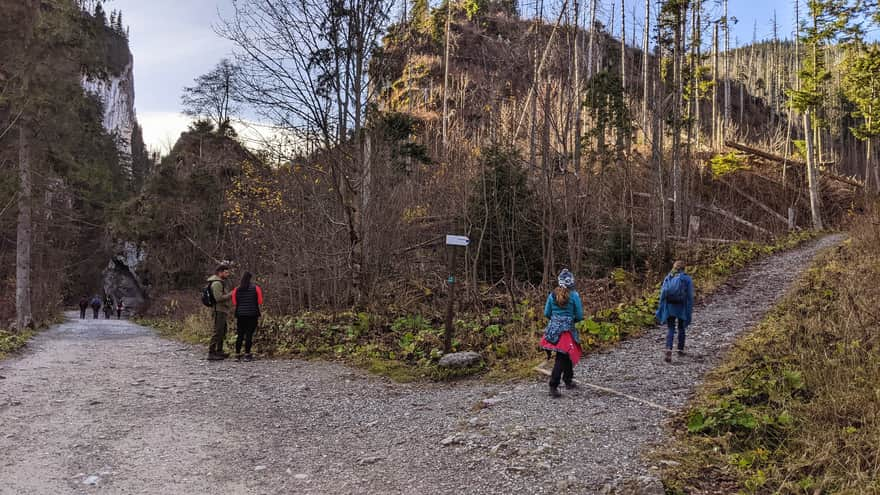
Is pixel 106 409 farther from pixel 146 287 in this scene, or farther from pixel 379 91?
pixel 146 287

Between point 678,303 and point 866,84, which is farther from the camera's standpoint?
point 866,84

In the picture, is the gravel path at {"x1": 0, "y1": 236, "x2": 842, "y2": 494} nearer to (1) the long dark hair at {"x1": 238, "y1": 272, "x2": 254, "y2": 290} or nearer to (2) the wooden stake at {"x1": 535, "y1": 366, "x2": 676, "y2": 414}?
(2) the wooden stake at {"x1": 535, "y1": 366, "x2": 676, "y2": 414}

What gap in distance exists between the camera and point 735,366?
6977 mm

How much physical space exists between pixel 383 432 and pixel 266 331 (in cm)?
742

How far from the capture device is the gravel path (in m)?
4.63

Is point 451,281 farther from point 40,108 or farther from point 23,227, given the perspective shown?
point 23,227

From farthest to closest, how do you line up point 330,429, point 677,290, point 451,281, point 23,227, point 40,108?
point 23,227 → point 40,108 → point 451,281 → point 677,290 → point 330,429

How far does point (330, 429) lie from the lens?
20.8 feet

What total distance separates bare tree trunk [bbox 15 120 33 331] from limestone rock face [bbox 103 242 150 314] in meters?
23.9

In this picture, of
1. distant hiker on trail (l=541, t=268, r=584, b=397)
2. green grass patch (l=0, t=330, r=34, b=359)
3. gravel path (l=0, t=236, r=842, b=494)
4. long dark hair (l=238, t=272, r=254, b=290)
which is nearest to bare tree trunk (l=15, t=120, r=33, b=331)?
green grass patch (l=0, t=330, r=34, b=359)

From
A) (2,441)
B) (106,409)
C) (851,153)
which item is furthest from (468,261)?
(851,153)

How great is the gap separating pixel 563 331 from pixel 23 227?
19.2m

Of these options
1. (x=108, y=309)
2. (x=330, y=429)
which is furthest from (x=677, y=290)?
(x=108, y=309)

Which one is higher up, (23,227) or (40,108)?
(40,108)
